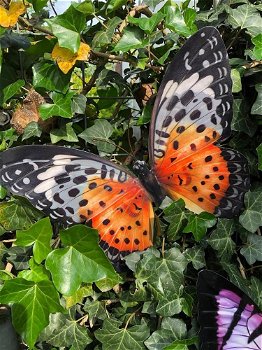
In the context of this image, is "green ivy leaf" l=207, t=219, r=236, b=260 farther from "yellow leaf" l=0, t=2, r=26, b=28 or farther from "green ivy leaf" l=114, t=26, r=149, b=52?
"yellow leaf" l=0, t=2, r=26, b=28

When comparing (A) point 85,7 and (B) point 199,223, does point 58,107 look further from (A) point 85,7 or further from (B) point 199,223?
(B) point 199,223

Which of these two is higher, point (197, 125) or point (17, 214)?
point (197, 125)

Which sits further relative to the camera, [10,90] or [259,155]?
[10,90]

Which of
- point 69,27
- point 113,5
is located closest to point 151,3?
point 113,5

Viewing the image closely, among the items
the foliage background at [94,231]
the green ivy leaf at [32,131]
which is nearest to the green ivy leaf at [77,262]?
the foliage background at [94,231]

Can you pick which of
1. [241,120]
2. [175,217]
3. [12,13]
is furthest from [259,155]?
[12,13]

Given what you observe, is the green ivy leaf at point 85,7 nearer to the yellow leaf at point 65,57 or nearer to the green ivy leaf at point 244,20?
the yellow leaf at point 65,57

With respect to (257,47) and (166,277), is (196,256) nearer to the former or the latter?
(166,277)

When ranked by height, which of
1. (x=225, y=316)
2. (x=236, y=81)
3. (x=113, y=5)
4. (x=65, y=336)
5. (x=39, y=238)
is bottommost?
(x=65, y=336)
